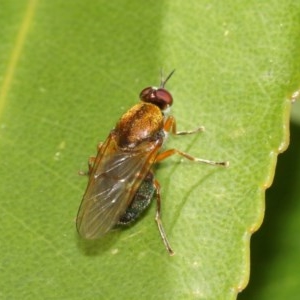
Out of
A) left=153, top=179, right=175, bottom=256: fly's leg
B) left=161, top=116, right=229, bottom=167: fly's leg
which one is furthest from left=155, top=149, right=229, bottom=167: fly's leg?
left=153, top=179, right=175, bottom=256: fly's leg

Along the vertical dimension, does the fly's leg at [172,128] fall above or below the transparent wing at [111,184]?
above

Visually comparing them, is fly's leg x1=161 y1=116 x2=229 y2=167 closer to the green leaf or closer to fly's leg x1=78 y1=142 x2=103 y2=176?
the green leaf

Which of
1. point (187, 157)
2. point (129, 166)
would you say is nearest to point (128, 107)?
point (129, 166)

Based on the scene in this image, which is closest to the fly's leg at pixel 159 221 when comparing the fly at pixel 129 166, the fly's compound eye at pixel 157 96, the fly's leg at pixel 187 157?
the fly at pixel 129 166

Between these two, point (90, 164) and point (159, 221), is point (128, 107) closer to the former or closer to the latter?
point (90, 164)

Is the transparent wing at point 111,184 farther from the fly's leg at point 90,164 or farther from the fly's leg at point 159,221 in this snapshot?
the fly's leg at point 159,221

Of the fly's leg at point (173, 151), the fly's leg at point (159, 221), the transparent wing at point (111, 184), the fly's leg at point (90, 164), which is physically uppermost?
the fly's leg at point (173, 151)
